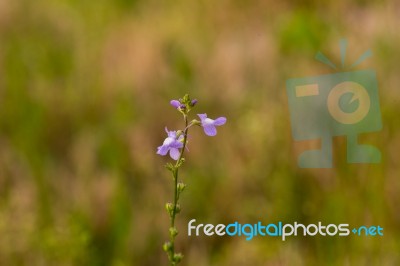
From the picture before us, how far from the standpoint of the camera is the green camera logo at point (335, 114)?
2.12 metres

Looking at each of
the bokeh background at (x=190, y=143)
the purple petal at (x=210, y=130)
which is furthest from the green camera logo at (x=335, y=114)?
the purple petal at (x=210, y=130)

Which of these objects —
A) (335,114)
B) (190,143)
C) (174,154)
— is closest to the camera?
(174,154)

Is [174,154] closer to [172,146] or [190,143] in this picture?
[172,146]

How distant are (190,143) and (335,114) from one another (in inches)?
23.3

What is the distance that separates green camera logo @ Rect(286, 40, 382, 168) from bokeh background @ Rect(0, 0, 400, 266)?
0.17ft

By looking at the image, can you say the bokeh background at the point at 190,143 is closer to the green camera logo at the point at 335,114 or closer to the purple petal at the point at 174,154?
the green camera logo at the point at 335,114

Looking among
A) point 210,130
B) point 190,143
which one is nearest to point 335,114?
point 190,143

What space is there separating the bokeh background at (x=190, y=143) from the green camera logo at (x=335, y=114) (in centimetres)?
5

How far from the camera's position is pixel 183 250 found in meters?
2.12

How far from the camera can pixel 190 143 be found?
2.59m

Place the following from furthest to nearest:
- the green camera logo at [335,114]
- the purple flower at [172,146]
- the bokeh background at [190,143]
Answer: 1. the green camera logo at [335,114]
2. the bokeh background at [190,143]
3. the purple flower at [172,146]

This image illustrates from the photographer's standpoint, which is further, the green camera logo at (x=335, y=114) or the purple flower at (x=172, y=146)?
the green camera logo at (x=335, y=114)

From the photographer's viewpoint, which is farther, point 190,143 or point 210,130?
point 190,143

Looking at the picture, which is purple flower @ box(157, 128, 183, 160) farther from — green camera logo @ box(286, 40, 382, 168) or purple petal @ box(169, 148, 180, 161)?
green camera logo @ box(286, 40, 382, 168)
